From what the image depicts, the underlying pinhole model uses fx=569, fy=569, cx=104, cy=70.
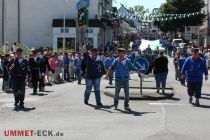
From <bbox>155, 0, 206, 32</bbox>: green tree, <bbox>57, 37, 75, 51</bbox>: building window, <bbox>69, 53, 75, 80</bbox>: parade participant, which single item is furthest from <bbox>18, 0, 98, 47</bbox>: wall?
<bbox>155, 0, 206, 32</bbox>: green tree

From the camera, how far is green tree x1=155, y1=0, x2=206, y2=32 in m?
85.2

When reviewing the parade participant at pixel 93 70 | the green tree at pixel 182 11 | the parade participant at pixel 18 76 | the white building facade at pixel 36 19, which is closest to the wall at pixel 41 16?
the white building facade at pixel 36 19

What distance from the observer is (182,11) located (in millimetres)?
87062

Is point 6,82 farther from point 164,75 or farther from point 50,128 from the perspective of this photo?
point 50,128

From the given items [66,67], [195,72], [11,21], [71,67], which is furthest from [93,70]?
[11,21]

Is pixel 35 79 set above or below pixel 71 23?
below

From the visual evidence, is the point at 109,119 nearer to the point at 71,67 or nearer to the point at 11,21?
the point at 71,67

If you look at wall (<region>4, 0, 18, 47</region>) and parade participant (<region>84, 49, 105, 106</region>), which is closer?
parade participant (<region>84, 49, 105, 106</region>)

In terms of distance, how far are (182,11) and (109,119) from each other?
75122mm

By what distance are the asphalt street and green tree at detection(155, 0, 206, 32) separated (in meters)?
67.7

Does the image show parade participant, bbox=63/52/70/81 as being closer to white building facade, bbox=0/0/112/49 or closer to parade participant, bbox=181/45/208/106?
parade participant, bbox=181/45/208/106

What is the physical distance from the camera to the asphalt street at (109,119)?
11.2 meters

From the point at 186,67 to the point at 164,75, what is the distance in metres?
3.57

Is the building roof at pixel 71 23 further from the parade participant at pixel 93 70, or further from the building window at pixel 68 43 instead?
the parade participant at pixel 93 70
